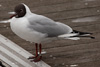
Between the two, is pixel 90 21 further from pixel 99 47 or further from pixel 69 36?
pixel 69 36

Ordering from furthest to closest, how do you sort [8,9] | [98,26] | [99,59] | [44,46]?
[8,9]
[98,26]
[44,46]
[99,59]

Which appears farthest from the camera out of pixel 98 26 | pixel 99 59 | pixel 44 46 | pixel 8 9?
pixel 8 9

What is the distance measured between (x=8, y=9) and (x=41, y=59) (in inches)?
74.6

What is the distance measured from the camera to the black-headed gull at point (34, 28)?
190 inches

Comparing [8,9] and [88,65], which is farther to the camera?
[8,9]

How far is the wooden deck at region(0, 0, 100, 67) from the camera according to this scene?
5.25 metres

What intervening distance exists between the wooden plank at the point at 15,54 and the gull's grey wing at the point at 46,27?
0.45 meters

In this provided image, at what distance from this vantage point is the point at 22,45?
568 cm

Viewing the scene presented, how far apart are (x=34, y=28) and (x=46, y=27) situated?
0.17 metres

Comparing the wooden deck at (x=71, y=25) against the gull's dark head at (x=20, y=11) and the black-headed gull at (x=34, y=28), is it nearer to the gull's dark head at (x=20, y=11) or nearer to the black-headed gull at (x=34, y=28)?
the black-headed gull at (x=34, y=28)

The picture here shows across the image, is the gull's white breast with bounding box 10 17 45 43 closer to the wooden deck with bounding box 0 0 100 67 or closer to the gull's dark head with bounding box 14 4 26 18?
the gull's dark head with bounding box 14 4 26 18

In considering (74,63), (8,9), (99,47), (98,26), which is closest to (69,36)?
(74,63)

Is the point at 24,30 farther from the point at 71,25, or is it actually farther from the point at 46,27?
the point at 71,25

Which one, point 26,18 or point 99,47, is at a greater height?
point 26,18
